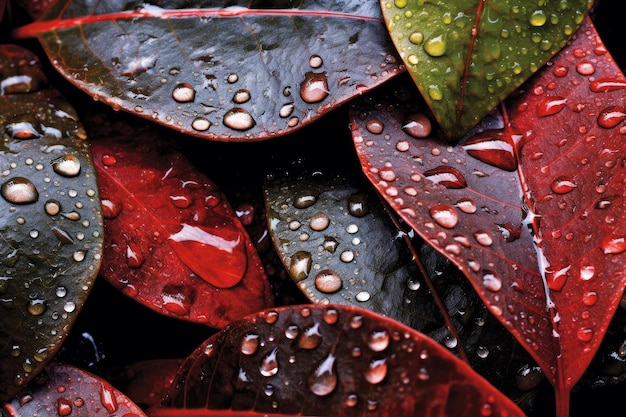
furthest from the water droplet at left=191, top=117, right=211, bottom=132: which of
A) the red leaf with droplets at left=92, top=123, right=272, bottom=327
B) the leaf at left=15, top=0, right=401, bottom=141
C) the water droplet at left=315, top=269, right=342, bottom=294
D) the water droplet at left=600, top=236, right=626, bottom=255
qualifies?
the water droplet at left=600, top=236, right=626, bottom=255

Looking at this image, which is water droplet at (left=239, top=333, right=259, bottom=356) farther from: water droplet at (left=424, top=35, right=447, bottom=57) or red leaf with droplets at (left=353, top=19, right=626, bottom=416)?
water droplet at (left=424, top=35, right=447, bottom=57)

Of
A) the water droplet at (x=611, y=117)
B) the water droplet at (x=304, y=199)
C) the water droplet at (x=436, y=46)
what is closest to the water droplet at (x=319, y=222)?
the water droplet at (x=304, y=199)

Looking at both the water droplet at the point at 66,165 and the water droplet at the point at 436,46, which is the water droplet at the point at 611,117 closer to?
the water droplet at the point at 436,46

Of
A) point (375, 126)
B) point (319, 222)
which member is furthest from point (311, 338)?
point (375, 126)

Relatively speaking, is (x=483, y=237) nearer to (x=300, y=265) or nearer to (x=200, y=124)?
(x=300, y=265)

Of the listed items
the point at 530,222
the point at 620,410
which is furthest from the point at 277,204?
the point at 620,410
